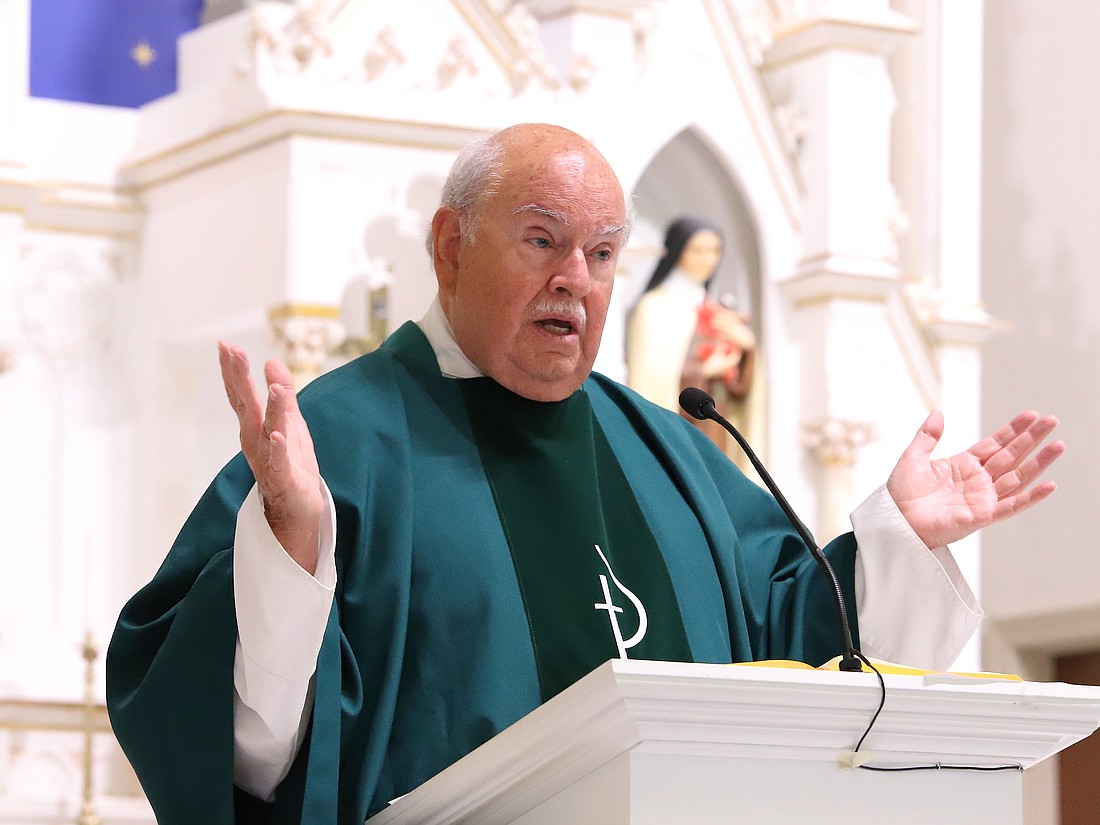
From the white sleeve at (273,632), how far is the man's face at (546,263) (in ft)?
2.38

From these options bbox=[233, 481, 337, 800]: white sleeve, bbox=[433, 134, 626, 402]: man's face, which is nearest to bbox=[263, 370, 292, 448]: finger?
bbox=[233, 481, 337, 800]: white sleeve

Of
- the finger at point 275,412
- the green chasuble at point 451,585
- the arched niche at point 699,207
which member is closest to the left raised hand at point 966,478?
the green chasuble at point 451,585

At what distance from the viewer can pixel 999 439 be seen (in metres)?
3.59

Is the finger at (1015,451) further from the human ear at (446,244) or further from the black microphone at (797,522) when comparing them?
the human ear at (446,244)

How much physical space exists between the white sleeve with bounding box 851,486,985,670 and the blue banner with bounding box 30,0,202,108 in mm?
5818

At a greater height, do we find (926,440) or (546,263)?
(546,263)

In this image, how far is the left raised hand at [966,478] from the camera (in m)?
3.55

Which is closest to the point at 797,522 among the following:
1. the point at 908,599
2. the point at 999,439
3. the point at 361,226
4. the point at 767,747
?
the point at 908,599

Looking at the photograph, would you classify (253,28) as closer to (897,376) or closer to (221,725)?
(897,376)

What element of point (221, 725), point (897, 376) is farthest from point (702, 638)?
point (897, 376)

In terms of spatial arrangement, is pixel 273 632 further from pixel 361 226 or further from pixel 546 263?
pixel 361 226

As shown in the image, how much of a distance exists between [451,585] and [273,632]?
510 millimetres

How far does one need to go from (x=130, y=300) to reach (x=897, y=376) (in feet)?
12.3

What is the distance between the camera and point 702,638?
3.68m
